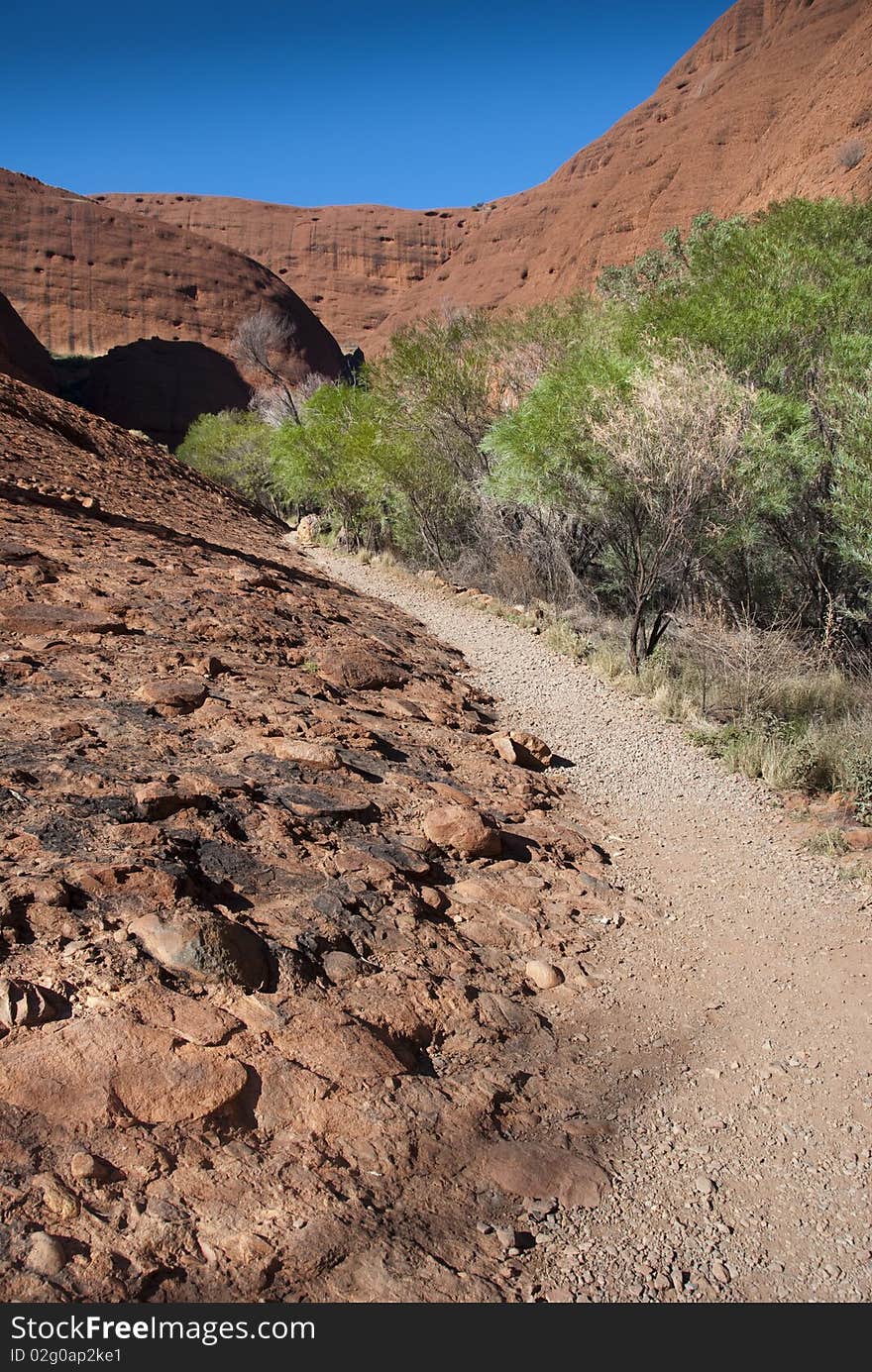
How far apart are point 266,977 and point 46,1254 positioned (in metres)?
1.40

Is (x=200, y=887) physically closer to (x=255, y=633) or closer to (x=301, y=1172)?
(x=301, y=1172)

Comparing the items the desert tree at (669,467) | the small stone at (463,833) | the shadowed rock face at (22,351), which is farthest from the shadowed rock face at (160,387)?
the small stone at (463,833)

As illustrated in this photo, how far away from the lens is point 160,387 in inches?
1801

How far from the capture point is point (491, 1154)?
3426mm

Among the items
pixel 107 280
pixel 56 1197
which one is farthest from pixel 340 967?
pixel 107 280

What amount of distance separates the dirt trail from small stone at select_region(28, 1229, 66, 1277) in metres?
1.48

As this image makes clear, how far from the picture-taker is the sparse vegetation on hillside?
9.82 metres

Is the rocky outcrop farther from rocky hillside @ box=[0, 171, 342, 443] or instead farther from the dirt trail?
the dirt trail

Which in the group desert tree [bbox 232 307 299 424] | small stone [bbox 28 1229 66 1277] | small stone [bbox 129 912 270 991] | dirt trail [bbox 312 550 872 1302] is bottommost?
dirt trail [bbox 312 550 872 1302]

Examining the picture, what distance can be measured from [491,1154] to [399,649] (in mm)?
6869

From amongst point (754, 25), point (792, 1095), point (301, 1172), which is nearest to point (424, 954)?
point (301, 1172)

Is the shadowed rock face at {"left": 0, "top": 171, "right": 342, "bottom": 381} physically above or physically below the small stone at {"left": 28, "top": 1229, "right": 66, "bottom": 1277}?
above

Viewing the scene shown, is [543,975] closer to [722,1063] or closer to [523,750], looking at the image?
[722,1063]

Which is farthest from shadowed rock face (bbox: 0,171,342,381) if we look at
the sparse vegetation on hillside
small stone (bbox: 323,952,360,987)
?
small stone (bbox: 323,952,360,987)
